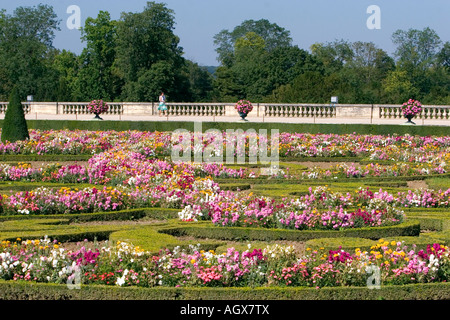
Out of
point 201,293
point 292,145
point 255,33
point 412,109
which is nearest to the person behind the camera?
point 201,293

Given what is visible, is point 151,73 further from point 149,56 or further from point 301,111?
point 301,111

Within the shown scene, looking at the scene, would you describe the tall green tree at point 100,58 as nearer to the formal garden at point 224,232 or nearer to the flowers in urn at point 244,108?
the flowers in urn at point 244,108

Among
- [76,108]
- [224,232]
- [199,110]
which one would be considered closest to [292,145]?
[224,232]

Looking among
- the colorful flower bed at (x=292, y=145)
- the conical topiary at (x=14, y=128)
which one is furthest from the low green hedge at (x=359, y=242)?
the conical topiary at (x=14, y=128)

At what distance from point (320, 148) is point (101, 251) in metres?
14.4

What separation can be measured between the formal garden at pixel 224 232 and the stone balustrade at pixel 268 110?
56.7ft

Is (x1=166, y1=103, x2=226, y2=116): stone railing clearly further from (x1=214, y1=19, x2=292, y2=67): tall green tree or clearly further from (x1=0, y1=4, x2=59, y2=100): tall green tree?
(x1=214, y1=19, x2=292, y2=67): tall green tree

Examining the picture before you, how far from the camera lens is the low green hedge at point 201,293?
9555 millimetres

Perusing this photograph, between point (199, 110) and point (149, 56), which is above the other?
point (149, 56)

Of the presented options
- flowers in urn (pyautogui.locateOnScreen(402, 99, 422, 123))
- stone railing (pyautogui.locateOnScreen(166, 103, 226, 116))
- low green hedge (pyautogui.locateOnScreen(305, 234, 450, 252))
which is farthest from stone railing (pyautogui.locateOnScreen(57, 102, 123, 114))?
low green hedge (pyautogui.locateOnScreen(305, 234, 450, 252))

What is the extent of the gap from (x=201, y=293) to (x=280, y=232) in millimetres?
3409

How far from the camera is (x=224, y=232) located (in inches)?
508

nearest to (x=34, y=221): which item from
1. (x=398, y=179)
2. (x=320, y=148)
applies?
(x=398, y=179)

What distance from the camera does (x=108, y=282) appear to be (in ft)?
32.3
